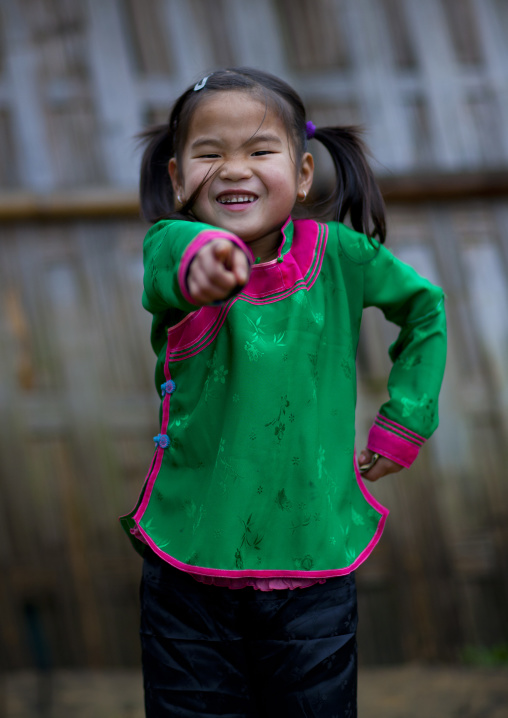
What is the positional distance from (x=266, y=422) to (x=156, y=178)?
0.66m

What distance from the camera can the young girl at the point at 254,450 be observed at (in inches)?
57.2

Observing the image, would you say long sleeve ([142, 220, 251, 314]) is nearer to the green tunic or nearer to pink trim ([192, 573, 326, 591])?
the green tunic

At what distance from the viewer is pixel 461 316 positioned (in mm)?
3104

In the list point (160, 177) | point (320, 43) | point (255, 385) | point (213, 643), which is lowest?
point (213, 643)

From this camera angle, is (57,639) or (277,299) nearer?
(277,299)

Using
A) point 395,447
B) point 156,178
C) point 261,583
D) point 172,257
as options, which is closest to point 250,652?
point 261,583

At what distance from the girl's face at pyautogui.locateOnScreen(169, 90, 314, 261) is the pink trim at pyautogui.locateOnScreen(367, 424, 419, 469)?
514 mm

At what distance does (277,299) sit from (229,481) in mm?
357

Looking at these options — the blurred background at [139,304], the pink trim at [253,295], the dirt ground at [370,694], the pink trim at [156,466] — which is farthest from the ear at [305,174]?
the dirt ground at [370,694]

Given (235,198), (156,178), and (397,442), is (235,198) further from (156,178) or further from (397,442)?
(397,442)

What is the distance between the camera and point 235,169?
143 centimetres

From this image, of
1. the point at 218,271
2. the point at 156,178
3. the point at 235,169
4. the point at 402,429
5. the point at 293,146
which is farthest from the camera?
the point at 156,178

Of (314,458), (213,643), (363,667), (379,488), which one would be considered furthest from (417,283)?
(363,667)

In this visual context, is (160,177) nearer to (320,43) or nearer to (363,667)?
(320,43)
